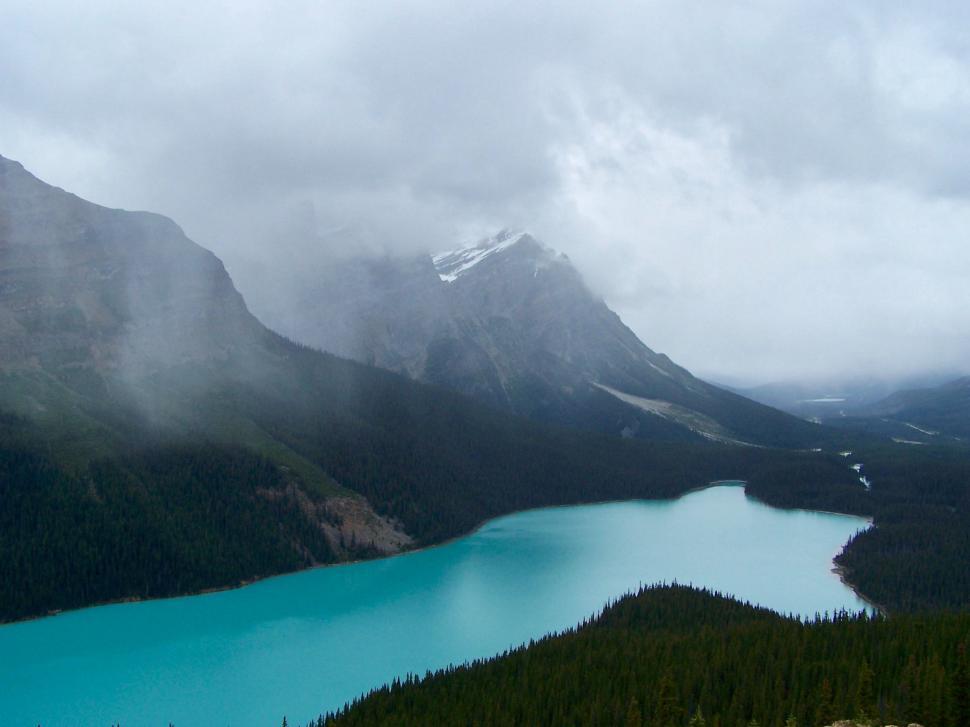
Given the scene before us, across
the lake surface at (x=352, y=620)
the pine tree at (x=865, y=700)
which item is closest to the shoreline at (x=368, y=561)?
the lake surface at (x=352, y=620)

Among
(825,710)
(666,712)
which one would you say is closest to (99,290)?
(666,712)

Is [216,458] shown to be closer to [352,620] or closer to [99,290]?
[352,620]

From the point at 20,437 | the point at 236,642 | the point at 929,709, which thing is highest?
the point at 20,437

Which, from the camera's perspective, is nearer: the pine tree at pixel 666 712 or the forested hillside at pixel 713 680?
the forested hillside at pixel 713 680

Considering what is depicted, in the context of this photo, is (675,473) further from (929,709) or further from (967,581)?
(929,709)

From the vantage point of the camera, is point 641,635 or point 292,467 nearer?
point 641,635

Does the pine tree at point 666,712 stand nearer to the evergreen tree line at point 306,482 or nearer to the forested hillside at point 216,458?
the evergreen tree line at point 306,482

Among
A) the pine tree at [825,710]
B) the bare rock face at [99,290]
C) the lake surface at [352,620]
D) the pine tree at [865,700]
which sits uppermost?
the bare rock face at [99,290]

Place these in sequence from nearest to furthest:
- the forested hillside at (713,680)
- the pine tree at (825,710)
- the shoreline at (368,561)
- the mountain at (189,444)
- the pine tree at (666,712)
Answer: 1. the pine tree at (825,710)
2. the forested hillside at (713,680)
3. the pine tree at (666,712)
4. the shoreline at (368,561)
5. the mountain at (189,444)

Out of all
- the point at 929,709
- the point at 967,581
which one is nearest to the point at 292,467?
the point at 967,581
